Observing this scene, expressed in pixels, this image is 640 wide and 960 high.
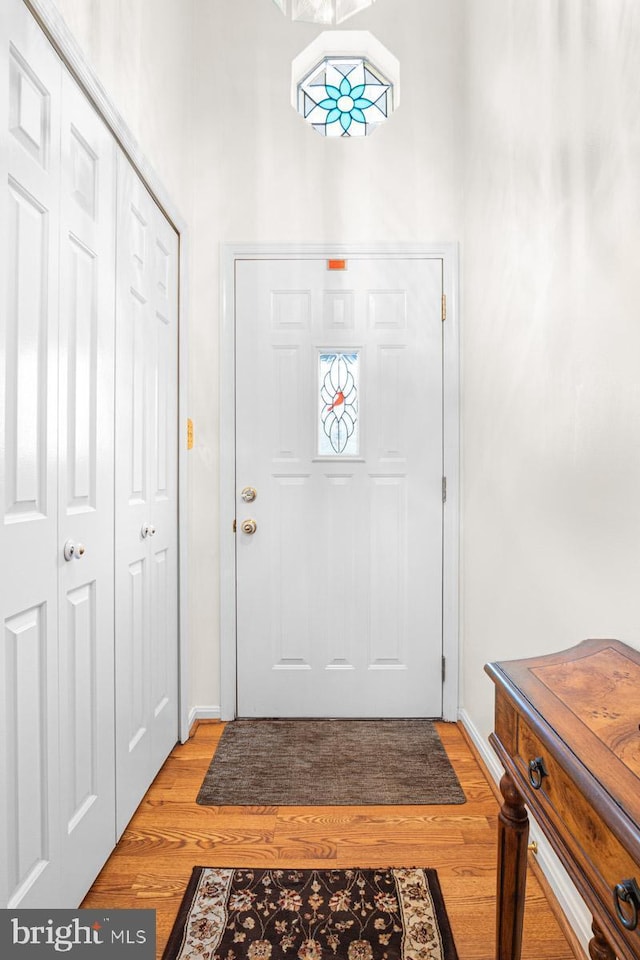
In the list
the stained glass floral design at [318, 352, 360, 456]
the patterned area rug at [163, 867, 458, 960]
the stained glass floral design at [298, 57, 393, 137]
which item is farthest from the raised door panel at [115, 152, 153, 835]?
the stained glass floral design at [298, 57, 393, 137]

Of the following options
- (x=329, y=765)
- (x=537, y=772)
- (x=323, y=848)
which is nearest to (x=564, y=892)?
(x=323, y=848)

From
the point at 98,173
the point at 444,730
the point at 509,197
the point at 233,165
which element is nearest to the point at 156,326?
the point at 98,173

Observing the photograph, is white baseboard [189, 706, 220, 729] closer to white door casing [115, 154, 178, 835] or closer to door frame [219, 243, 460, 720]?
door frame [219, 243, 460, 720]

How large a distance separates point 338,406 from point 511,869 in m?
1.86

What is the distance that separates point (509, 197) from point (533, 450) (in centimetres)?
89

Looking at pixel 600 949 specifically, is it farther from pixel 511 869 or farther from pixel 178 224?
pixel 178 224

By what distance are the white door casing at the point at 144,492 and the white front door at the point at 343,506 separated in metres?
0.40

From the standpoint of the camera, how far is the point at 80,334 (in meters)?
1.47

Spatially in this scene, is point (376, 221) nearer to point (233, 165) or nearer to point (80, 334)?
point (233, 165)

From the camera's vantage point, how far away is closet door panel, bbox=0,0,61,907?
3.68 ft

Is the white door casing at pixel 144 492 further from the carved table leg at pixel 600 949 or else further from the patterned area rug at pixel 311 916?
the carved table leg at pixel 600 949

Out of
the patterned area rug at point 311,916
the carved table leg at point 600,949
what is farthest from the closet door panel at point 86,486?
the carved table leg at point 600,949

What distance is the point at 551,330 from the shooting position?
161 cm

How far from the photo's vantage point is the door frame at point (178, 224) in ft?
4.53
